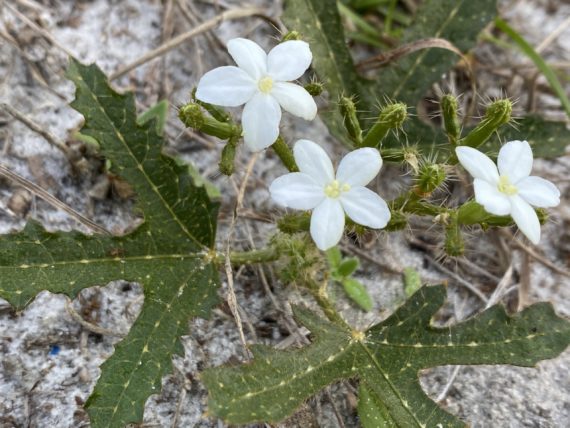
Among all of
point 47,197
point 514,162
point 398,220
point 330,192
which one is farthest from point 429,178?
point 47,197

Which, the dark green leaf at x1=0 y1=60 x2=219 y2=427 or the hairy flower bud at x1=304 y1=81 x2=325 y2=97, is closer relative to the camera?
the dark green leaf at x1=0 y1=60 x2=219 y2=427

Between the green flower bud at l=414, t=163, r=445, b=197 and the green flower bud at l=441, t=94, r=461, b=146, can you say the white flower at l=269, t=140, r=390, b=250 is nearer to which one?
the green flower bud at l=414, t=163, r=445, b=197

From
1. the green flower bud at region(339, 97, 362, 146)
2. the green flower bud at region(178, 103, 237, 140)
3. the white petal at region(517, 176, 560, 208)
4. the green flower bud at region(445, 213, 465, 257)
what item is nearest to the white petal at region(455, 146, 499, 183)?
the white petal at region(517, 176, 560, 208)

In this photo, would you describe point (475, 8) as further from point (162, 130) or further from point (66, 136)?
point (66, 136)

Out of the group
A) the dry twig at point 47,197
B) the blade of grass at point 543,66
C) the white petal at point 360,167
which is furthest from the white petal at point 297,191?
the blade of grass at point 543,66

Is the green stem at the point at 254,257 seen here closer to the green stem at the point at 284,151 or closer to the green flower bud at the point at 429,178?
the green stem at the point at 284,151

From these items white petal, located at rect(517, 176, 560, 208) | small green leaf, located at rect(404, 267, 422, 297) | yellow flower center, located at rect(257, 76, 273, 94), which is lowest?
small green leaf, located at rect(404, 267, 422, 297)
